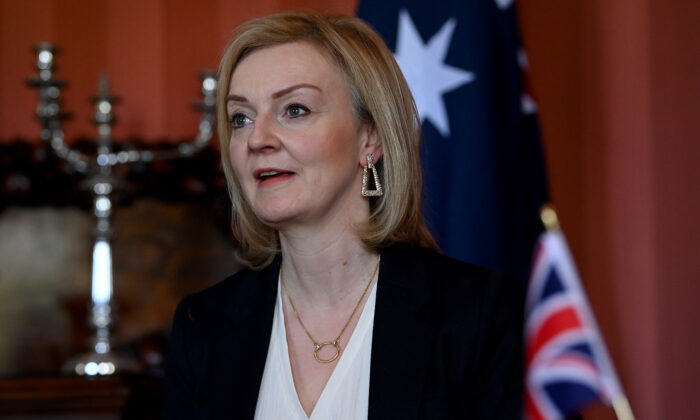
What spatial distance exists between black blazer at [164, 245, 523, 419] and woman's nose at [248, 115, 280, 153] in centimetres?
35

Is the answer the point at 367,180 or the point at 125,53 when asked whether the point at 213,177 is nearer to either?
the point at 125,53

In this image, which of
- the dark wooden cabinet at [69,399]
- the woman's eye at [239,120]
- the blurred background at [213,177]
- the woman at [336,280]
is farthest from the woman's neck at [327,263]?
the blurred background at [213,177]

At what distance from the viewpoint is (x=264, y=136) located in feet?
5.59

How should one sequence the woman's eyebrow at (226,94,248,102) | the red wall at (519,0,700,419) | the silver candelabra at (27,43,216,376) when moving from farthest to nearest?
1. the red wall at (519,0,700,419)
2. the silver candelabra at (27,43,216,376)
3. the woman's eyebrow at (226,94,248,102)

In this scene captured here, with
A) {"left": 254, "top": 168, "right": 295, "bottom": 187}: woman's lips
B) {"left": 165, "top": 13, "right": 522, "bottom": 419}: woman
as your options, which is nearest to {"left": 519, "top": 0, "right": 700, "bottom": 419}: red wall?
{"left": 165, "top": 13, "right": 522, "bottom": 419}: woman

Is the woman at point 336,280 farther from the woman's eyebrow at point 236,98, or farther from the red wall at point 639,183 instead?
the red wall at point 639,183

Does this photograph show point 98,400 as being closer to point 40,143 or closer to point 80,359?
point 80,359

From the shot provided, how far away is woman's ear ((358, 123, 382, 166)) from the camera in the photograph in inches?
72.0

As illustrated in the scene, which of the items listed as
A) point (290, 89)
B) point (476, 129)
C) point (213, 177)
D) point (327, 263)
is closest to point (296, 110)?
point (290, 89)

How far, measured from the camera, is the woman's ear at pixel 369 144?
1.83 m

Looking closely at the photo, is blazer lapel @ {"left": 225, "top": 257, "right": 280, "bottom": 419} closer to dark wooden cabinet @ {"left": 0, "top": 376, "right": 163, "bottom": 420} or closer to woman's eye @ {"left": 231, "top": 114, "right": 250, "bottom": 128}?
woman's eye @ {"left": 231, "top": 114, "right": 250, "bottom": 128}

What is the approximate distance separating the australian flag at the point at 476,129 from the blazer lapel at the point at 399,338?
2.24ft

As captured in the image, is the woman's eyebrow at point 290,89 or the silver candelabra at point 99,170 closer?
the woman's eyebrow at point 290,89

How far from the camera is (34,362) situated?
2.77 m
